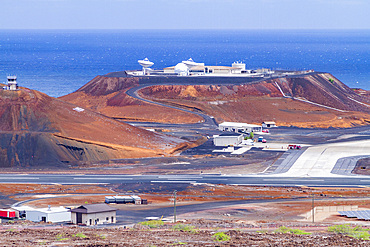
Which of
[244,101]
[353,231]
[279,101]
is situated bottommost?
[353,231]

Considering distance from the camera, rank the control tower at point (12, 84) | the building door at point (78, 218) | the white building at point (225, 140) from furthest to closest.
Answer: the white building at point (225, 140), the control tower at point (12, 84), the building door at point (78, 218)

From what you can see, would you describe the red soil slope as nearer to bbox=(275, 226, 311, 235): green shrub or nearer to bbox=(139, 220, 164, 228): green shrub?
bbox=(139, 220, 164, 228): green shrub

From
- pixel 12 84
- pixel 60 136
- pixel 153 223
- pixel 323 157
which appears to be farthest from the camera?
pixel 12 84

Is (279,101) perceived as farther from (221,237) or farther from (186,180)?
(221,237)

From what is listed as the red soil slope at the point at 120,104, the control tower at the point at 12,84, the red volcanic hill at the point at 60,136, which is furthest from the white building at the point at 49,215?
the red soil slope at the point at 120,104

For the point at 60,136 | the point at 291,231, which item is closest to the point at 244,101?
the point at 60,136

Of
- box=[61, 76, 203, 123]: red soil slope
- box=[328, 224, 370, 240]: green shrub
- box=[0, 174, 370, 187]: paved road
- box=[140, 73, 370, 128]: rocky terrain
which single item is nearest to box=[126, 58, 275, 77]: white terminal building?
box=[61, 76, 203, 123]: red soil slope

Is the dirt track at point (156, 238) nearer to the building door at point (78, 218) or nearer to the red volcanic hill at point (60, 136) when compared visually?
the building door at point (78, 218)
